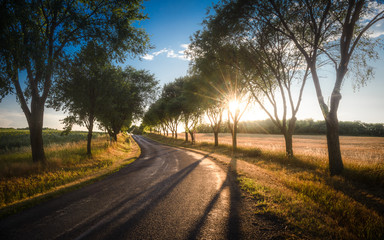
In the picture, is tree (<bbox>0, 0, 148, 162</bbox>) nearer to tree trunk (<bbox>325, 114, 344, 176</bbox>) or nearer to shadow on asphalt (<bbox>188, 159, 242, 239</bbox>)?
shadow on asphalt (<bbox>188, 159, 242, 239</bbox>)

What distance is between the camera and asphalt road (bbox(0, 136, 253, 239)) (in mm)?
3148

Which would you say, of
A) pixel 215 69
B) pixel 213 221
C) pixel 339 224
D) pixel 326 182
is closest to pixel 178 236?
pixel 213 221

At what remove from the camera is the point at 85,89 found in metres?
12.7

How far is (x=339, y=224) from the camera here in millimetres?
3402

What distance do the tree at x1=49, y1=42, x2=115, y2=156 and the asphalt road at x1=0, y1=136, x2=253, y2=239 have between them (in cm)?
913

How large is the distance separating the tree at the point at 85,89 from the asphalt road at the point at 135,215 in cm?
913

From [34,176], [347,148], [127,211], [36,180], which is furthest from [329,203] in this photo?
[347,148]

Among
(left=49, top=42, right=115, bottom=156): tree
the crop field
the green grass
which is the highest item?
(left=49, top=42, right=115, bottom=156): tree

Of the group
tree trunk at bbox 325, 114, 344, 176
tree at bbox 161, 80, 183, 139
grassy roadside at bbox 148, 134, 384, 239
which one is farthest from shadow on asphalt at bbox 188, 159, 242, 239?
tree at bbox 161, 80, 183, 139

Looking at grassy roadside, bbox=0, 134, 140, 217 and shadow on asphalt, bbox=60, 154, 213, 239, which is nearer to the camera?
shadow on asphalt, bbox=60, 154, 213, 239

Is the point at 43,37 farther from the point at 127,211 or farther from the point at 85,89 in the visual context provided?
the point at 127,211

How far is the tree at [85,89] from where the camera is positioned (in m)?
10.9

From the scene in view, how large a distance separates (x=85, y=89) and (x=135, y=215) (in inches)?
507

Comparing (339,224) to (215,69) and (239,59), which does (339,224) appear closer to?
(239,59)
